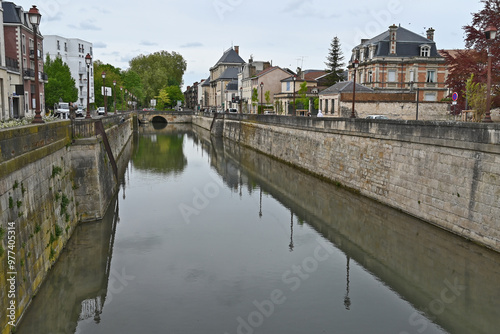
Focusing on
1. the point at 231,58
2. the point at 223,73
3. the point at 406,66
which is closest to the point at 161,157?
the point at 406,66

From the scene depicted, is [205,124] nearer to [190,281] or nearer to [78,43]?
[78,43]

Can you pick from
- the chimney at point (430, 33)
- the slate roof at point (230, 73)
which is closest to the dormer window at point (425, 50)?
the chimney at point (430, 33)

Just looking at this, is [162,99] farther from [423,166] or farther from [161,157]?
[423,166]

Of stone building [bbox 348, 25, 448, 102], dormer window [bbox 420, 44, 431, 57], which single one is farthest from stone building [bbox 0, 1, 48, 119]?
dormer window [bbox 420, 44, 431, 57]

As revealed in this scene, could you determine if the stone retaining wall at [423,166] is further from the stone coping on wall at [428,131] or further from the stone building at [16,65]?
the stone building at [16,65]

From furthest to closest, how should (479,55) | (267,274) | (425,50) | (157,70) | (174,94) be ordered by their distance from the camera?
(174,94), (157,70), (425,50), (479,55), (267,274)

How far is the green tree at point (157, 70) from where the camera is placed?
112 m

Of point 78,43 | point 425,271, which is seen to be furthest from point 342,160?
point 78,43

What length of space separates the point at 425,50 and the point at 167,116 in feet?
188

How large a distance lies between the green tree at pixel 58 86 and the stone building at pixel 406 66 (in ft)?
118

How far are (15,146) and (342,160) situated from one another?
1698cm

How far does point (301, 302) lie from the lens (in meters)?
10.8

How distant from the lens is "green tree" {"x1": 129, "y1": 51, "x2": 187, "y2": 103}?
11231cm

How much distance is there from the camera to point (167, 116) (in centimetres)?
9450
